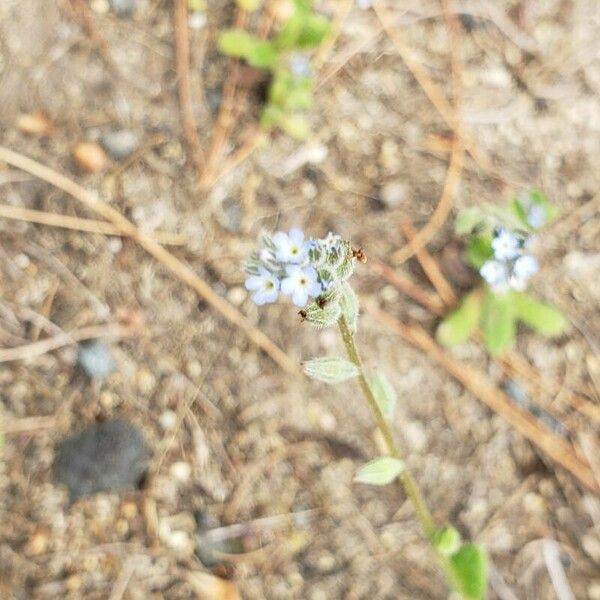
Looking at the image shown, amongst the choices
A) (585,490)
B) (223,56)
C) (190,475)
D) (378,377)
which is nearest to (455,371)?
(585,490)

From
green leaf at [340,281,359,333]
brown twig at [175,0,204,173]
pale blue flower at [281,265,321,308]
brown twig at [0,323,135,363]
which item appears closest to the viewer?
pale blue flower at [281,265,321,308]

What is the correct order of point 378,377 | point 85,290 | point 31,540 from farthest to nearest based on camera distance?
Answer: point 85,290 < point 31,540 < point 378,377

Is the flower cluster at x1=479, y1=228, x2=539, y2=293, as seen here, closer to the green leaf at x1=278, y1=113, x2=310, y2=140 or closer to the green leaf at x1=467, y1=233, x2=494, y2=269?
the green leaf at x1=467, y1=233, x2=494, y2=269

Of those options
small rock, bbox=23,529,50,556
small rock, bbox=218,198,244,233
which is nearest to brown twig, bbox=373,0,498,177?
small rock, bbox=218,198,244,233

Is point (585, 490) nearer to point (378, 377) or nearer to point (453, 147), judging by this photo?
point (378, 377)

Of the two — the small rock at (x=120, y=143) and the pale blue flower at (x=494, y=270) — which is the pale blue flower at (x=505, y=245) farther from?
the small rock at (x=120, y=143)

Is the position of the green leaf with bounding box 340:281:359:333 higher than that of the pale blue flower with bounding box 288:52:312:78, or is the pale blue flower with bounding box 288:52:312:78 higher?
the green leaf with bounding box 340:281:359:333
